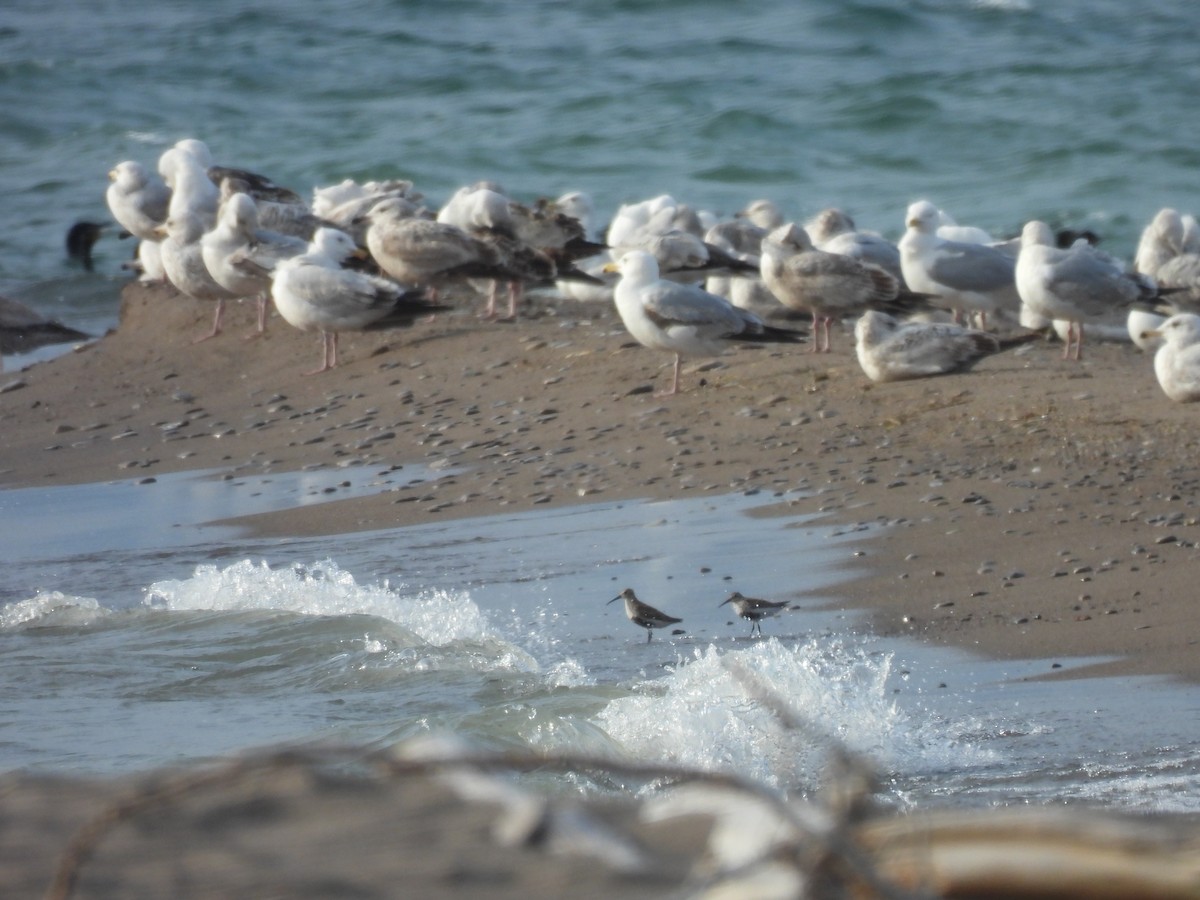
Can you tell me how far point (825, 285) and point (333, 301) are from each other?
9.69ft

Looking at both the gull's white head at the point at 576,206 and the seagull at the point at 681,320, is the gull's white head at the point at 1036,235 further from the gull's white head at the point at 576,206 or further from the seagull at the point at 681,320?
the gull's white head at the point at 576,206

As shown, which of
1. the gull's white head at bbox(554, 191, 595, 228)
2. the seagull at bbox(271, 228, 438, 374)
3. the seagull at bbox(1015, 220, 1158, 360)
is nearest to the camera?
the seagull at bbox(1015, 220, 1158, 360)

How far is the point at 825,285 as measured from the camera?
429 inches

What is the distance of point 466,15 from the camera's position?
34500 mm

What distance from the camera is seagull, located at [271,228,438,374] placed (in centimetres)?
1109

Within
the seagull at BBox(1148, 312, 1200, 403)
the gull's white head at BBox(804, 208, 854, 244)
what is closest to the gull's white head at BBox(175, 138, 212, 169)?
the gull's white head at BBox(804, 208, 854, 244)

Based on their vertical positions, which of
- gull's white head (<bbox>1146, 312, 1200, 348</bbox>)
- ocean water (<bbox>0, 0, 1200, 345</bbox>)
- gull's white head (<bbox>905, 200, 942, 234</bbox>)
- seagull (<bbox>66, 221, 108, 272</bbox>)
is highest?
gull's white head (<bbox>905, 200, 942, 234</bbox>)

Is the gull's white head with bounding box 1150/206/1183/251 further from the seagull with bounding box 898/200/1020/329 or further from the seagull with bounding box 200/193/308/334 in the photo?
the seagull with bounding box 200/193/308/334

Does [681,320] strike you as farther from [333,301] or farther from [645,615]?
[645,615]

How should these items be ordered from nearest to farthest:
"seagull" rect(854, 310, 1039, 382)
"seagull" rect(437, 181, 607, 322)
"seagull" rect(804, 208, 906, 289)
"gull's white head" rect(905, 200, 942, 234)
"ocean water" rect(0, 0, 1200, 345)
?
1. "seagull" rect(854, 310, 1039, 382)
2. "gull's white head" rect(905, 200, 942, 234)
3. "seagull" rect(804, 208, 906, 289)
4. "seagull" rect(437, 181, 607, 322)
5. "ocean water" rect(0, 0, 1200, 345)

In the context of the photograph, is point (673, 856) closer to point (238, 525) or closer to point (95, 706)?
point (95, 706)

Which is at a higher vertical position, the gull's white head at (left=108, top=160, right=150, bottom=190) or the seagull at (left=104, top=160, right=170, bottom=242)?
the gull's white head at (left=108, top=160, right=150, bottom=190)

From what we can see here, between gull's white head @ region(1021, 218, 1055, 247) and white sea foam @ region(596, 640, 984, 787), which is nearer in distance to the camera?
white sea foam @ region(596, 640, 984, 787)

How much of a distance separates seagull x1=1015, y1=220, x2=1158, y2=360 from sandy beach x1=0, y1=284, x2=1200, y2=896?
25 centimetres
